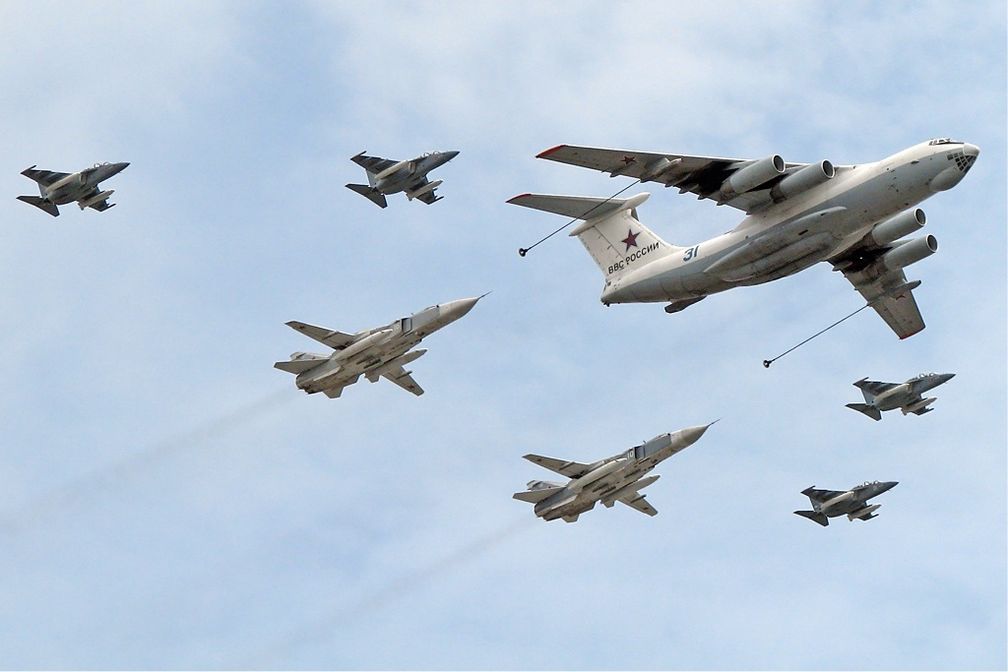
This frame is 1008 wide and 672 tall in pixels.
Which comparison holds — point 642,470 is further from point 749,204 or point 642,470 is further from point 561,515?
point 749,204

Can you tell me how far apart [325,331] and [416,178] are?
6.06m

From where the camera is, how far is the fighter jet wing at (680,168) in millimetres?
41188

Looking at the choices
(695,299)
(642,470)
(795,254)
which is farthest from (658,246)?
(642,470)

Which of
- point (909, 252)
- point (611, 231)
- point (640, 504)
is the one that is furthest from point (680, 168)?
point (640, 504)

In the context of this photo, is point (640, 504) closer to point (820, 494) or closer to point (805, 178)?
point (820, 494)

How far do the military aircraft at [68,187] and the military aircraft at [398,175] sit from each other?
7438mm

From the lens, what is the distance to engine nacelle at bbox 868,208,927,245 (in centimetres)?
4362

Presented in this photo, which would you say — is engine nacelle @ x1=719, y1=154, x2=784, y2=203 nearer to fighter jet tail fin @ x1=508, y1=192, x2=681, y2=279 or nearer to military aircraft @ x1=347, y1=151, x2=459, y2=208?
fighter jet tail fin @ x1=508, y1=192, x2=681, y2=279

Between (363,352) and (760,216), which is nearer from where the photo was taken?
(760,216)

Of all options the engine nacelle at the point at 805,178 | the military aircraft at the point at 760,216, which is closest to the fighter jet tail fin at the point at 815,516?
the military aircraft at the point at 760,216

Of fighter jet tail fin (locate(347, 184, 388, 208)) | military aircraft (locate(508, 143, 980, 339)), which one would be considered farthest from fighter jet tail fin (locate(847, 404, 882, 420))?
fighter jet tail fin (locate(347, 184, 388, 208))

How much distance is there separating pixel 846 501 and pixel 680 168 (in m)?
15.8

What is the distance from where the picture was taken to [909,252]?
46.3 metres

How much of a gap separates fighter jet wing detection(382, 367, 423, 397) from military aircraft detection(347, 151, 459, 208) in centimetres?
538
